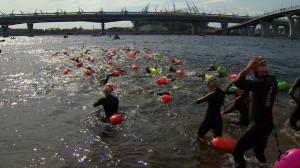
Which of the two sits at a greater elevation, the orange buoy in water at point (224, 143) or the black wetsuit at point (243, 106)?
the black wetsuit at point (243, 106)

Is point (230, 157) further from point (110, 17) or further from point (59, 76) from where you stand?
point (110, 17)

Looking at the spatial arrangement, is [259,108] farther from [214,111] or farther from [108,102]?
[108,102]

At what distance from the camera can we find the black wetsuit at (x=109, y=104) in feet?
25.0

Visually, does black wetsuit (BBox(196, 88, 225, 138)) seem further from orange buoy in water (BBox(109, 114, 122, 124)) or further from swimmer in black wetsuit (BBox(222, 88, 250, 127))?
orange buoy in water (BBox(109, 114, 122, 124))

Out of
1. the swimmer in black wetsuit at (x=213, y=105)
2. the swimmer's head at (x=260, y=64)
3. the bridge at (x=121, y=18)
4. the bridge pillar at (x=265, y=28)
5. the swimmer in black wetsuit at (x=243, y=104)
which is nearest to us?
the swimmer's head at (x=260, y=64)

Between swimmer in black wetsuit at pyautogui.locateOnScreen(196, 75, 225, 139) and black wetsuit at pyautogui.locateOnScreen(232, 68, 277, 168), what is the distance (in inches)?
50.3

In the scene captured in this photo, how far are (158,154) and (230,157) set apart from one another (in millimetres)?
1797

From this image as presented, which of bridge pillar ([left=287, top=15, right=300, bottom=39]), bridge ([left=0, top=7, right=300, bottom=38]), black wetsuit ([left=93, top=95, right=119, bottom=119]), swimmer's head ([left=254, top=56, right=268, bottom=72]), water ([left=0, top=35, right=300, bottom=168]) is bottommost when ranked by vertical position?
water ([left=0, top=35, right=300, bottom=168])

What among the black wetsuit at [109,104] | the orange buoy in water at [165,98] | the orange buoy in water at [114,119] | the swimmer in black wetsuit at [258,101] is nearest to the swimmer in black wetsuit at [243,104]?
the swimmer in black wetsuit at [258,101]

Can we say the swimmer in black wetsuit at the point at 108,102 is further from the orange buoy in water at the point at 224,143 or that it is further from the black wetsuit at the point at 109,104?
the orange buoy in water at the point at 224,143

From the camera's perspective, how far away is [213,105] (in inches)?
219

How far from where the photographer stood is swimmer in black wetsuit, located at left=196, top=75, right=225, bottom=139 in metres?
5.39

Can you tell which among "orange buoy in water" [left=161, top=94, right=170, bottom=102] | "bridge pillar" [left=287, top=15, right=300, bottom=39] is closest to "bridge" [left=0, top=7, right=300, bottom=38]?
"bridge pillar" [left=287, top=15, right=300, bottom=39]

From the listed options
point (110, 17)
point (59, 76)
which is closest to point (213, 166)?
point (59, 76)
